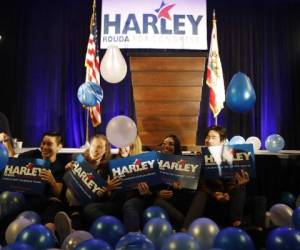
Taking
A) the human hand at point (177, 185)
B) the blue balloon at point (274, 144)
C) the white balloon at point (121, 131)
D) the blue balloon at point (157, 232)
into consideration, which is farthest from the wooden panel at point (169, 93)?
the blue balloon at point (157, 232)

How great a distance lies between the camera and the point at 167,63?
4531mm

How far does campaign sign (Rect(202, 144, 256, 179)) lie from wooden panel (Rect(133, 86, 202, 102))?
6.13 ft

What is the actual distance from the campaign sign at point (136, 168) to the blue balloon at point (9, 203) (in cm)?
74

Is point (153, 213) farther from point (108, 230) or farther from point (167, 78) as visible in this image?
point (167, 78)

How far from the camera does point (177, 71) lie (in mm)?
4566

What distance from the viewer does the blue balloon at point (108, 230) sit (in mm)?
2309

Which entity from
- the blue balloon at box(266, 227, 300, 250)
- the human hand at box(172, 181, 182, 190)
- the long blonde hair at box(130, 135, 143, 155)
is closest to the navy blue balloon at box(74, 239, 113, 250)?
the blue balloon at box(266, 227, 300, 250)

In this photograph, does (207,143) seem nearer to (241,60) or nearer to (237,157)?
(237,157)

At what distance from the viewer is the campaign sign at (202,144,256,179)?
2832 millimetres

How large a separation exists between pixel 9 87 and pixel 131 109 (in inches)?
87.3

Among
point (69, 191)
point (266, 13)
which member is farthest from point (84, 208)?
point (266, 13)

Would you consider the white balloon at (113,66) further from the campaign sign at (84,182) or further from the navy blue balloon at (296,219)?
the navy blue balloon at (296,219)

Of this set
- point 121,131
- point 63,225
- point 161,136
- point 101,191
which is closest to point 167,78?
point 161,136

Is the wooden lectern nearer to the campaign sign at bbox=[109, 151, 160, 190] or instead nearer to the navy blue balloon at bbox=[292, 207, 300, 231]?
the campaign sign at bbox=[109, 151, 160, 190]
